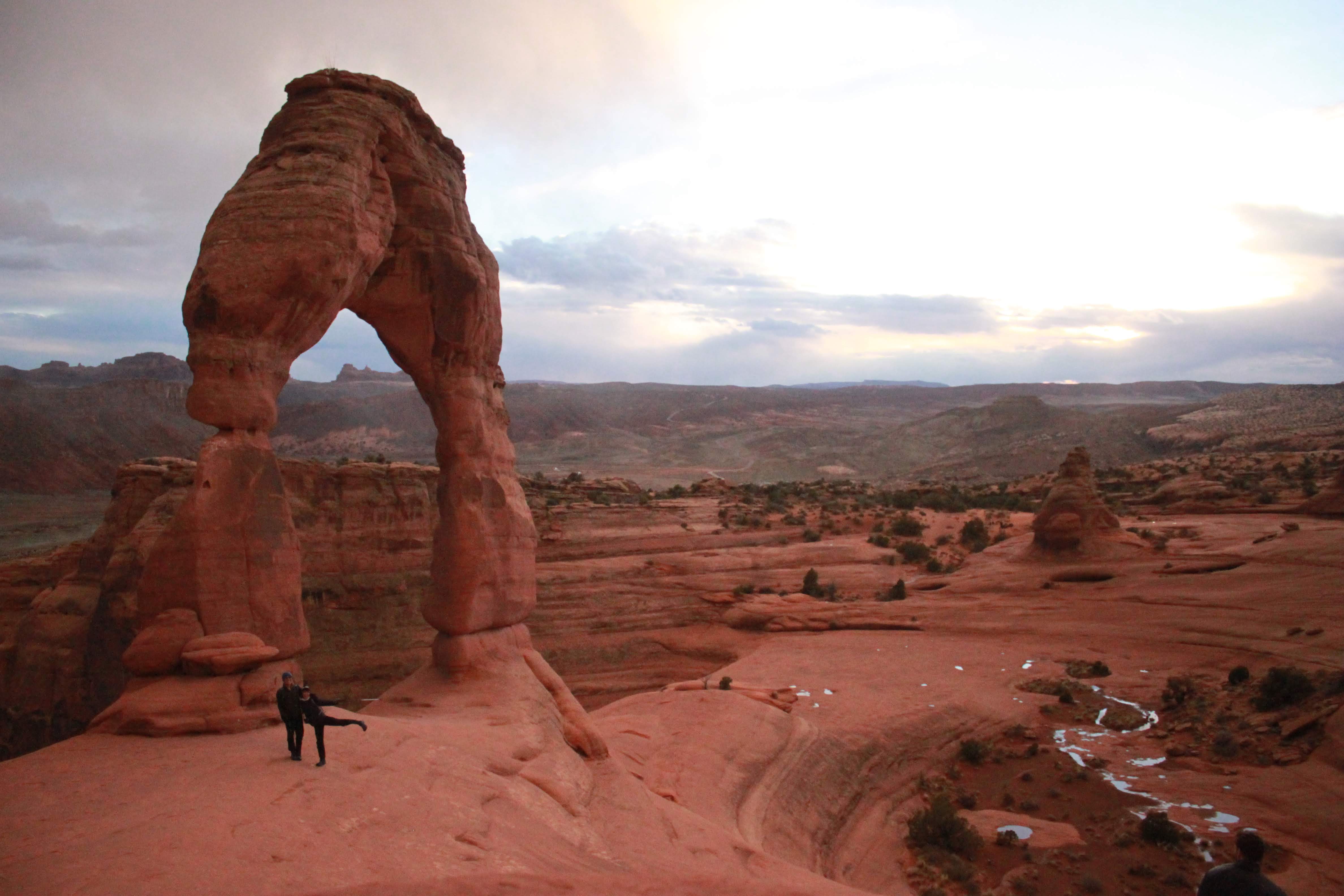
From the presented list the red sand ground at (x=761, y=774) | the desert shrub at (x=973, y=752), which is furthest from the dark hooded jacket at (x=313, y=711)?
the desert shrub at (x=973, y=752)

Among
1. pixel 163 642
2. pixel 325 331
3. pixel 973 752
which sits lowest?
pixel 973 752

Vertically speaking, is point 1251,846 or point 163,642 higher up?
point 163,642

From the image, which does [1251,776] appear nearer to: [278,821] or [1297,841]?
[1297,841]

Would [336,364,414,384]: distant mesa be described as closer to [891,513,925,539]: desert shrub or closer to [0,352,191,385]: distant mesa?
[0,352,191,385]: distant mesa

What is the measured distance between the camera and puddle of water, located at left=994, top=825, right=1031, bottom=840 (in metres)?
12.4

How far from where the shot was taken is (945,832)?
12.4 m

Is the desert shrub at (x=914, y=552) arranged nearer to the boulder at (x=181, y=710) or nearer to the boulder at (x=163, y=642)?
the boulder at (x=181, y=710)

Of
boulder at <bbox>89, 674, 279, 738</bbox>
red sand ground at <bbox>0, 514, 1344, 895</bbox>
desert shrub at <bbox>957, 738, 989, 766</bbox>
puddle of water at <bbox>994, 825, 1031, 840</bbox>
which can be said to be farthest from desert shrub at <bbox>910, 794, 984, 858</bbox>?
boulder at <bbox>89, 674, 279, 738</bbox>

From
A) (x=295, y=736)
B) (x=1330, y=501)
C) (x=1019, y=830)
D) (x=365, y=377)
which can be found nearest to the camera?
(x=295, y=736)

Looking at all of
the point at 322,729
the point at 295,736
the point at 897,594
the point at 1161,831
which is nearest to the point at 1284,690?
the point at 1161,831

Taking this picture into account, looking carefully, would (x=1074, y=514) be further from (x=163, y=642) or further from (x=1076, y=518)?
(x=163, y=642)

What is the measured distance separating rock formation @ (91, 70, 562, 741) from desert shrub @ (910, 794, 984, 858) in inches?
283

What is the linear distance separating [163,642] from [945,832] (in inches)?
448

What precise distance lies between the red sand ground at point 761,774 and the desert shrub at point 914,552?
12.7ft
